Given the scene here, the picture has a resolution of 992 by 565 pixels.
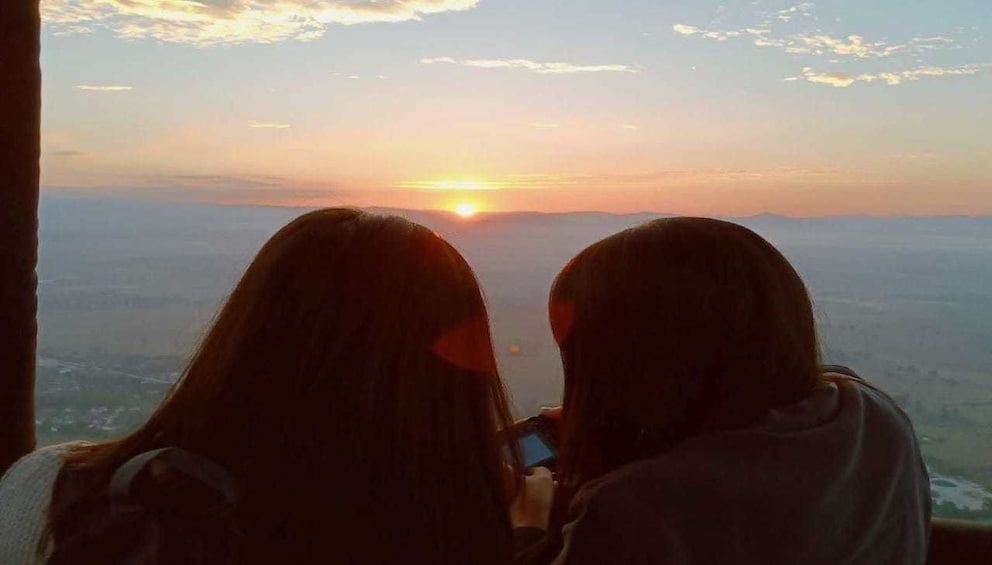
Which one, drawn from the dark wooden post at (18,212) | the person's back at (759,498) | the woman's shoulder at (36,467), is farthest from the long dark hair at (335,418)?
the dark wooden post at (18,212)

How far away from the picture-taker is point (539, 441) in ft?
3.99

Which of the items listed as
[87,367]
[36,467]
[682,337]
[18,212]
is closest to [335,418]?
[36,467]

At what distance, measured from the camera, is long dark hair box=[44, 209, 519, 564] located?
796 mm

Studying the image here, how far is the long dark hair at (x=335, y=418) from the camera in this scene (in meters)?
0.80

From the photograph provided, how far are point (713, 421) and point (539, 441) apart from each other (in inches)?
11.5

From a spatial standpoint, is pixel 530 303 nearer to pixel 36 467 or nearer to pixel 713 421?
pixel 713 421

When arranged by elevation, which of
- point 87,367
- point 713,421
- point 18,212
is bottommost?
point 87,367

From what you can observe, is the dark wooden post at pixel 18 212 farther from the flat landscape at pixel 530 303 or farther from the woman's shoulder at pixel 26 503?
the woman's shoulder at pixel 26 503

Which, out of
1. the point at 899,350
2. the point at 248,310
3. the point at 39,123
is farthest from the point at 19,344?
the point at 899,350

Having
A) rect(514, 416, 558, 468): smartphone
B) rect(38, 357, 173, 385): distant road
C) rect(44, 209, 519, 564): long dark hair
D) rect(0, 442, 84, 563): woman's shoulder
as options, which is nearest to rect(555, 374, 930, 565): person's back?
rect(44, 209, 519, 564): long dark hair

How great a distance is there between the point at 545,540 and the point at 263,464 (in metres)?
0.38

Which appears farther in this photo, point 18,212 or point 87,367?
point 87,367

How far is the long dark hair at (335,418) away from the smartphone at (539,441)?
32cm

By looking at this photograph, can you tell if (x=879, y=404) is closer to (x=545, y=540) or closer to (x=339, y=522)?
(x=545, y=540)
